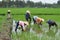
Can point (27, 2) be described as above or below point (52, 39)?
below

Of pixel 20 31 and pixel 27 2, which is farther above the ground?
pixel 20 31

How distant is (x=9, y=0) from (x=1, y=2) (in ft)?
4.34

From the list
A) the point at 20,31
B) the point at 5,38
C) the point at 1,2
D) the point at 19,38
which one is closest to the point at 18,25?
the point at 20,31

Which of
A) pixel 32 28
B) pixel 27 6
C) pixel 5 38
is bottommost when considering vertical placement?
pixel 27 6

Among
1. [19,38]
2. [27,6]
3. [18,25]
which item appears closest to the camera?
[19,38]

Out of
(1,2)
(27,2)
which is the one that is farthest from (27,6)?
A: (1,2)

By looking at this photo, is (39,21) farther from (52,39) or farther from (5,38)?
(5,38)

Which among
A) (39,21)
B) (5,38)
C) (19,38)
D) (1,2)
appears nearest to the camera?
(5,38)

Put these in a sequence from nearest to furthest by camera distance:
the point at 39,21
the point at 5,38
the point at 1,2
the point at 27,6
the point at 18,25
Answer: the point at 5,38 < the point at 18,25 < the point at 39,21 < the point at 1,2 < the point at 27,6

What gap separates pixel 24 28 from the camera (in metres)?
8.56

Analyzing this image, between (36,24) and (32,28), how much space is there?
1.01 ft

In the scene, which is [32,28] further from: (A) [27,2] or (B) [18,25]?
(A) [27,2]

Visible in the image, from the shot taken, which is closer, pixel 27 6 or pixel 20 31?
pixel 20 31

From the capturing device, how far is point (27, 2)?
124 ft
